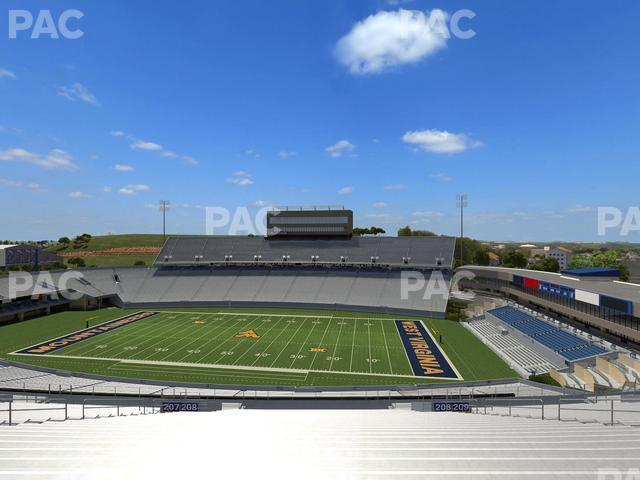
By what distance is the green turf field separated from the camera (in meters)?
22.9

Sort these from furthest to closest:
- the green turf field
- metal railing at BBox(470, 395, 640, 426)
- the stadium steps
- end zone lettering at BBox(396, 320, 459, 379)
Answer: end zone lettering at BBox(396, 320, 459, 379)
the green turf field
metal railing at BBox(470, 395, 640, 426)
the stadium steps

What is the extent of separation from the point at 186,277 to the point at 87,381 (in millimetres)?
31095

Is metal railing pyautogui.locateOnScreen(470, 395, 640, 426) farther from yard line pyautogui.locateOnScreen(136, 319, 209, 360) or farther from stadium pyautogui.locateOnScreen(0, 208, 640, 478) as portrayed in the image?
yard line pyautogui.locateOnScreen(136, 319, 209, 360)

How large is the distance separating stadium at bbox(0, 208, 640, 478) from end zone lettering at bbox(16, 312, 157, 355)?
23cm

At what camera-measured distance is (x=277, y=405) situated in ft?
52.2

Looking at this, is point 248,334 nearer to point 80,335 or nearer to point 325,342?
point 325,342

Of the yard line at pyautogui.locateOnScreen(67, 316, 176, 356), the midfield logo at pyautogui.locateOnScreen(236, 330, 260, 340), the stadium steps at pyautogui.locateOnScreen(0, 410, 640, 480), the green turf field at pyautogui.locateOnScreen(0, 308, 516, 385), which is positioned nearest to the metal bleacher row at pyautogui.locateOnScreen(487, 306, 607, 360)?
the green turf field at pyautogui.locateOnScreen(0, 308, 516, 385)

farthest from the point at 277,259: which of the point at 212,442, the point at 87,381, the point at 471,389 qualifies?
the point at 212,442

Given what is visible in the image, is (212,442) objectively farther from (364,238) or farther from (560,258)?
(560,258)

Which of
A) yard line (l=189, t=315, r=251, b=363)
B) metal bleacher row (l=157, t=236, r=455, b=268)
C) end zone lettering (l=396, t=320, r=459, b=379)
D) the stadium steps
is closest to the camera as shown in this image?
the stadium steps

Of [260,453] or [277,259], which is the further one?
[277,259]

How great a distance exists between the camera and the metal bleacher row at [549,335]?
23.8 metres

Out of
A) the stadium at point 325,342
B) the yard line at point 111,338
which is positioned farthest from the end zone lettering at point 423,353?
the yard line at point 111,338

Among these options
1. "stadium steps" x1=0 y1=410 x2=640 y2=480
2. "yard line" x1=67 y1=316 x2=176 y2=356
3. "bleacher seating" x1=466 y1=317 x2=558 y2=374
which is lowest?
"yard line" x1=67 y1=316 x2=176 y2=356
